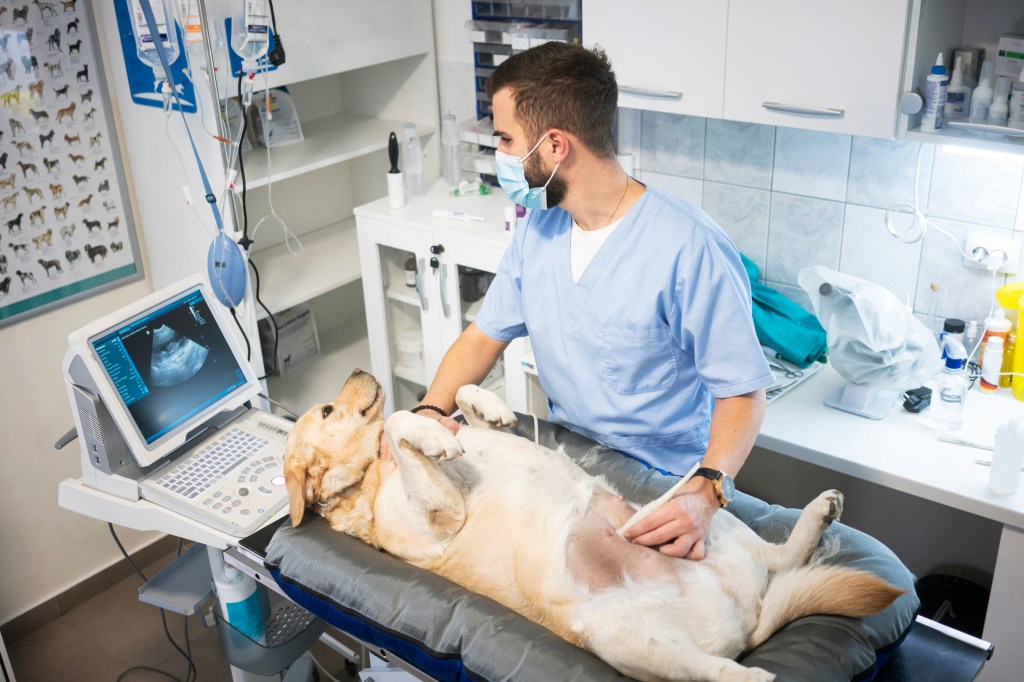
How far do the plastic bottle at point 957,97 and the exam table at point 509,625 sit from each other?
1.02m

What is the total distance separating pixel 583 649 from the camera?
4.45ft

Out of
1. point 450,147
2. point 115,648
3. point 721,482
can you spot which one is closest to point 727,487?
point 721,482

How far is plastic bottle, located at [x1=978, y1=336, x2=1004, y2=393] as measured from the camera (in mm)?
2254

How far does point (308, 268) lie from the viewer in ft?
10.4

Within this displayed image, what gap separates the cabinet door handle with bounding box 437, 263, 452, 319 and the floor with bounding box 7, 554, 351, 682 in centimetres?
109

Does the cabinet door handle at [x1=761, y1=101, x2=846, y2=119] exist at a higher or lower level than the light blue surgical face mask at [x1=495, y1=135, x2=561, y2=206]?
higher

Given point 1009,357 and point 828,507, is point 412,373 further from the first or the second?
point 828,507

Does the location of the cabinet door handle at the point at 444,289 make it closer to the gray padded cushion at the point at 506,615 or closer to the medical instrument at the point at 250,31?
the medical instrument at the point at 250,31

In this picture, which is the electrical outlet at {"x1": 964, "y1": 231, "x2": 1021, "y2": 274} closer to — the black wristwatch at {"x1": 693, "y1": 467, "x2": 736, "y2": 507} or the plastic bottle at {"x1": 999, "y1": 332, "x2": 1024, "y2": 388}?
the plastic bottle at {"x1": 999, "y1": 332, "x2": 1024, "y2": 388}

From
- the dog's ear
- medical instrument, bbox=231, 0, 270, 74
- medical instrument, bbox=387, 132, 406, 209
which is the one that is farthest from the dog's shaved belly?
medical instrument, bbox=387, 132, 406, 209

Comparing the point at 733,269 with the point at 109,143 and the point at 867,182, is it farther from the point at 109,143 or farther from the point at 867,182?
the point at 109,143

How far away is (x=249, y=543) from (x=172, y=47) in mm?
1412

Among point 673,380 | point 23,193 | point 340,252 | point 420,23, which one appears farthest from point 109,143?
point 673,380

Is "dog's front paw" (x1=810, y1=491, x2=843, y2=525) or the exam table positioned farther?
"dog's front paw" (x1=810, y1=491, x2=843, y2=525)
